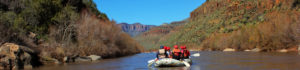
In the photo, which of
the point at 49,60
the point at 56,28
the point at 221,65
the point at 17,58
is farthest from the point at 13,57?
the point at 221,65

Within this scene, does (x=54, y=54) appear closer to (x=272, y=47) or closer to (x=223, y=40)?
(x=272, y=47)

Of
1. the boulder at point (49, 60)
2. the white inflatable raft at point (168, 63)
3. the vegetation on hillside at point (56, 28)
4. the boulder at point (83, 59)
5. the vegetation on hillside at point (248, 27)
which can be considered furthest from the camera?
the vegetation on hillside at point (248, 27)

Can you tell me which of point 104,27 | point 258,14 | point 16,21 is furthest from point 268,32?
point 16,21

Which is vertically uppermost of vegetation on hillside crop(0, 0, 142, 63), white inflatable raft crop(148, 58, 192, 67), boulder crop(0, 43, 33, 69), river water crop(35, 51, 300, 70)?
vegetation on hillside crop(0, 0, 142, 63)

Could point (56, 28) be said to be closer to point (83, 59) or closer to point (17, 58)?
point (83, 59)

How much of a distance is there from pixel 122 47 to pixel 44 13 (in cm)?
1815

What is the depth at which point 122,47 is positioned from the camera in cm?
5541

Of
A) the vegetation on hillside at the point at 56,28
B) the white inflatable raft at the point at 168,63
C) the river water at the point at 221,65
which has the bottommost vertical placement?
the river water at the point at 221,65

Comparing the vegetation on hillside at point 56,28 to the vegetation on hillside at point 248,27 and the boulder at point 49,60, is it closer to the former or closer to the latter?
the boulder at point 49,60

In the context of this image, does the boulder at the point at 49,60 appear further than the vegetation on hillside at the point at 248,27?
No

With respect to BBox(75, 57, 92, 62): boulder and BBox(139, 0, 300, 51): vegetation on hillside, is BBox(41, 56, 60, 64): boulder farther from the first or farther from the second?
BBox(139, 0, 300, 51): vegetation on hillside

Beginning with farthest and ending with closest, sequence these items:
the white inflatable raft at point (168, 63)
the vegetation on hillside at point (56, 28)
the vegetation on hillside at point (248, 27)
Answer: the vegetation on hillside at point (248, 27)
the vegetation on hillside at point (56, 28)
the white inflatable raft at point (168, 63)

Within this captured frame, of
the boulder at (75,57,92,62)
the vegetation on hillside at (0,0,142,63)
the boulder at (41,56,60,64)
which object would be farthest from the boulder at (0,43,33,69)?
the boulder at (75,57,92,62)

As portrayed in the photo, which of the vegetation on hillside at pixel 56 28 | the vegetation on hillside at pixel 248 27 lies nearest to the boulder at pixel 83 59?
the vegetation on hillside at pixel 56 28
